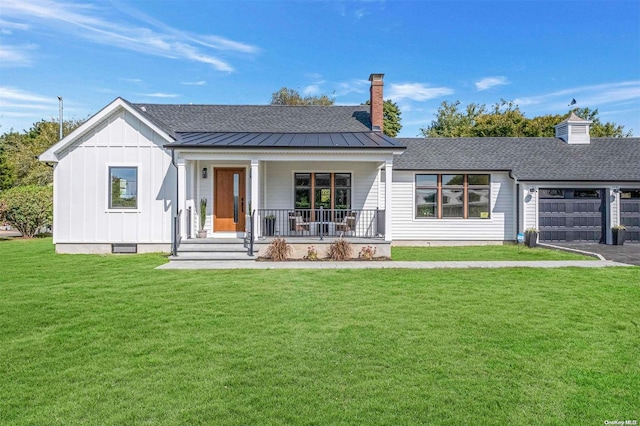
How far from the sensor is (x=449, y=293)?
695cm

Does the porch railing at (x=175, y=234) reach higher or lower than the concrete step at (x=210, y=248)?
higher

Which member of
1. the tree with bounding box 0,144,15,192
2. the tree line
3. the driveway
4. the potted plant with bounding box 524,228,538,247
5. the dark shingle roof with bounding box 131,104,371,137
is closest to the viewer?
the driveway

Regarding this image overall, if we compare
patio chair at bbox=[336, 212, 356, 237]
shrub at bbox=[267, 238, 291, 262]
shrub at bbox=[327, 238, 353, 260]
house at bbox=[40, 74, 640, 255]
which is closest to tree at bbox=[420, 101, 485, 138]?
house at bbox=[40, 74, 640, 255]

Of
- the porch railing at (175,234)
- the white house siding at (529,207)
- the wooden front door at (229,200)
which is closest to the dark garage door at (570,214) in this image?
the white house siding at (529,207)

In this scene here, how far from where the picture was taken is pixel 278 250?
36.6ft

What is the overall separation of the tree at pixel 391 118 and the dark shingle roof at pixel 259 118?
18377mm

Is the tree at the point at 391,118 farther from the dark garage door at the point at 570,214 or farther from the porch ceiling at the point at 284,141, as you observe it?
the porch ceiling at the point at 284,141

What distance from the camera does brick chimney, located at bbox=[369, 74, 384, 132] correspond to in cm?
1570

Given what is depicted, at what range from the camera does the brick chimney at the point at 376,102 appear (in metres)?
15.7

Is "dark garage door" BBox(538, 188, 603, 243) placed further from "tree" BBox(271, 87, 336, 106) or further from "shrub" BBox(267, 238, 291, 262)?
"tree" BBox(271, 87, 336, 106)

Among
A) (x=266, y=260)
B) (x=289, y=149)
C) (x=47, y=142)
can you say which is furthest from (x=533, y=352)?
(x=47, y=142)

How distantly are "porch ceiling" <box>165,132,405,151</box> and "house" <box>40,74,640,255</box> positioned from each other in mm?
66

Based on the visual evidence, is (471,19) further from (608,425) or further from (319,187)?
(608,425)

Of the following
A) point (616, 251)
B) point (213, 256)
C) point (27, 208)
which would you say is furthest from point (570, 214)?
point (27, 208)
